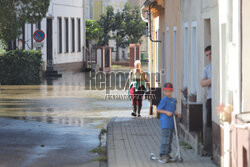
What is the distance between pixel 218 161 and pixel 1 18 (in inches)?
601

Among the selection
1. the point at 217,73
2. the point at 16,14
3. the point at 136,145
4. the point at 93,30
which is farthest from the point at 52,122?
the point at 93,30

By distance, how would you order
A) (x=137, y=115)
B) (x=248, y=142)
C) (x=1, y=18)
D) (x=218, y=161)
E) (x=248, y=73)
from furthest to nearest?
(x=1, y=18) → (x=137, y=115) → (x=218, y=161) → (x=248, y=73) → (x=248, y=142)

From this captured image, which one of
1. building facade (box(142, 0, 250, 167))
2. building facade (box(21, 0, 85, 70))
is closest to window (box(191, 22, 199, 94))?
building facade (box(142, 0, 250, 167))

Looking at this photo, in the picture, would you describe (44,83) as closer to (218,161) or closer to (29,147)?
(29,147)

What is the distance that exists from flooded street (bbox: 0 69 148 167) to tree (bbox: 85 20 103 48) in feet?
82.4

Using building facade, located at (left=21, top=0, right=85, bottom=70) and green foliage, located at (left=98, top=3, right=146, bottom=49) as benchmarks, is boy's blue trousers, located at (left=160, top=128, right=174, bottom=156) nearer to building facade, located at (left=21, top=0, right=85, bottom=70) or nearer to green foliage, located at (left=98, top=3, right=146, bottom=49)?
building facade, located at (left=21, top=0, right=85, bottom=70)

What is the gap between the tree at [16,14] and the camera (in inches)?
978

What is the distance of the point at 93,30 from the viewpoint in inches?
2286

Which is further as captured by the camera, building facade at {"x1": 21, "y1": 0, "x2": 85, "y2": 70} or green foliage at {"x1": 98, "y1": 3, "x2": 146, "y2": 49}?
green foliage at {"x1": 98, "y1": 3, "x2": 146, "y2": 49}

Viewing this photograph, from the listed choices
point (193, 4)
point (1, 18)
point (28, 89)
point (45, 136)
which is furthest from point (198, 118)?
point (28, 89)

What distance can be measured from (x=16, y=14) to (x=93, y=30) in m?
31.7

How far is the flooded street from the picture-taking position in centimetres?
1224

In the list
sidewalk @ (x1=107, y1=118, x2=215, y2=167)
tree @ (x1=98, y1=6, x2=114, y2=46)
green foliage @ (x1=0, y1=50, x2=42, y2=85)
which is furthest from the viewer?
tree @ (x1=98, y1=6, x2=114, y2=46)

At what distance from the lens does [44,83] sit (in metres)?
35.6
